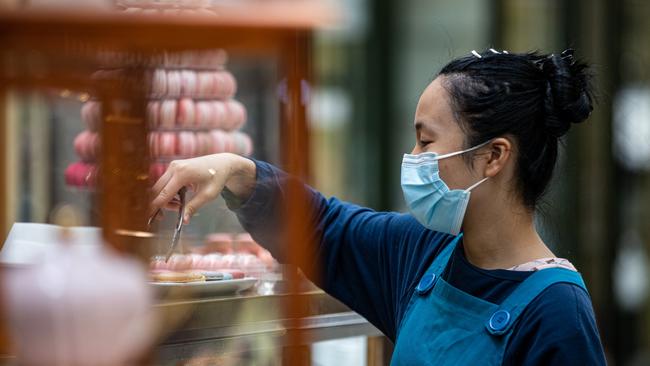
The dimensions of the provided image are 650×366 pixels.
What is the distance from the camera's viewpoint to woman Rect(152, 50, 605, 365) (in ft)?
6.25

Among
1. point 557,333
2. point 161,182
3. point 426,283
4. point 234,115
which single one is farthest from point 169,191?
point 557,333

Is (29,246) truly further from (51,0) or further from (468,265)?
(468,265)

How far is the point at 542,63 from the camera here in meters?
2.06

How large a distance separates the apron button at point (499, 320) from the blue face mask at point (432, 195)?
0.23 meters

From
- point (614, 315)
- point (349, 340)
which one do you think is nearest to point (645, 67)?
point (614, 315)

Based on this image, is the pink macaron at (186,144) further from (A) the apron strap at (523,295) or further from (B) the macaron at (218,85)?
(A) the apron strap at (523,295)

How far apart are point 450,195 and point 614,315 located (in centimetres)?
408

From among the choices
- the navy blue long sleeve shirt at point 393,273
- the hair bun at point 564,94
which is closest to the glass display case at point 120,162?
the navy blue long sleeve shirt at point 393,273

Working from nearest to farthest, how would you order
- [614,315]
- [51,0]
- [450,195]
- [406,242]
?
[51,0] → [450,195] → [406,242] → [614,315]

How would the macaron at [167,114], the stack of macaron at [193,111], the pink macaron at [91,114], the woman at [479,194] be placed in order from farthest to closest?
the woman at [479,194] → the macaron at [167,114] → the stack of macaron at [193,111] → the pink macaron at [91,114]

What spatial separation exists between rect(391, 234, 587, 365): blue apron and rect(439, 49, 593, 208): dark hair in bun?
239 millimetres

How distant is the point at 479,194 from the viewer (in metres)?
2.03

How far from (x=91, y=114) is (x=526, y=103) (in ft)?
3.25

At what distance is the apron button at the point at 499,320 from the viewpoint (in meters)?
1.87
